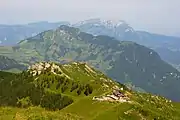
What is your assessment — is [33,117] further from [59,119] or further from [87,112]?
[87,112]

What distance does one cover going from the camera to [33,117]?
4547 cm

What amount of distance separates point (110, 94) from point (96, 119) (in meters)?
74.2

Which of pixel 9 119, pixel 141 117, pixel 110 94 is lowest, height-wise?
pixel 110 94

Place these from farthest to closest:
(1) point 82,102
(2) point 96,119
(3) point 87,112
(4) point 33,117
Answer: (1) point 82,102
(3) point 87,112
(2) point 96,119
(4) point 33,117

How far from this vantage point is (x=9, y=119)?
52.8 m

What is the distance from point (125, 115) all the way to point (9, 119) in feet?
249

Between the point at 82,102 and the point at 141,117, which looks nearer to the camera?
the point at 141,117

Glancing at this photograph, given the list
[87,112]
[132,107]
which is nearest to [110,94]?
[87,112]

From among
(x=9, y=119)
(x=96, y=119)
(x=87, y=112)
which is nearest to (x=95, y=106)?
(x=87, y=112)

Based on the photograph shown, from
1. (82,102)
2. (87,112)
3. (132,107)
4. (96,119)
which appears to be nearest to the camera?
(96,119)

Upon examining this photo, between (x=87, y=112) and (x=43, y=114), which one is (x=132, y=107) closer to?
(x=87, y=112)

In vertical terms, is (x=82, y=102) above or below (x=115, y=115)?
below

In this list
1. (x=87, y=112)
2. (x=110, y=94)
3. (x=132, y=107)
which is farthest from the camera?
(x=110, y=94)

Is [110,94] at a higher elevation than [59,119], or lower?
lower
